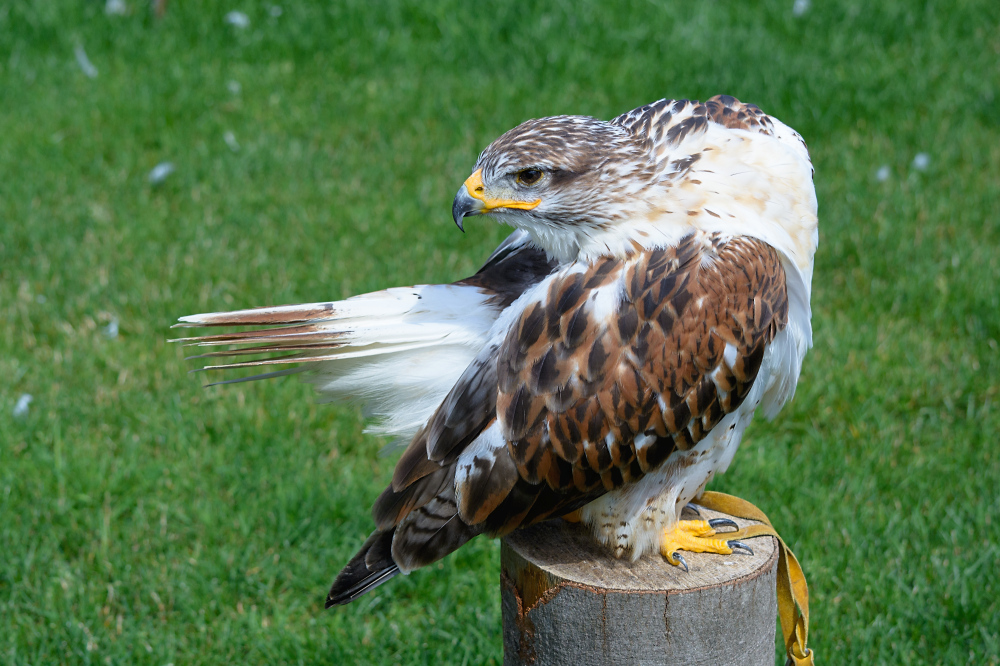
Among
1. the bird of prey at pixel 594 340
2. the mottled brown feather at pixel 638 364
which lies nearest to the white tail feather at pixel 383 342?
the bird of prey at pixel 594 340

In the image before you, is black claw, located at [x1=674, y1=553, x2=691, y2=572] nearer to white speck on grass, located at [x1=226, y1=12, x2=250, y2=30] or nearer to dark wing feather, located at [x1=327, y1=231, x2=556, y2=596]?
dark wing feather, located at [x1=327, y1=231, x2=556, y2=596]

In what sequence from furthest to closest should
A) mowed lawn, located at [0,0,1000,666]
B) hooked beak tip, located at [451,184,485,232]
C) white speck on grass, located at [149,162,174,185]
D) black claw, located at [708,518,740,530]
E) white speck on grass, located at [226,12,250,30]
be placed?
white speck on grass, located at [226,12,250,30]
white speck on grass, located at [149,162,174,185]
mowed lawn, located at [0,0,1000,666]
black claw, located at [708,518,740,530]
hooked beak tip, located at [451,184,485,232]

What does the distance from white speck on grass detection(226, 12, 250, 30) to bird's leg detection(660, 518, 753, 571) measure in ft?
20.5

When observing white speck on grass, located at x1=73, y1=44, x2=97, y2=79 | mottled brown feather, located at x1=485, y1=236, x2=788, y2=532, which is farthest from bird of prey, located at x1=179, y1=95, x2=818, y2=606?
white speck on grass, located at x1=73, y1=44, x2=97, y2=79

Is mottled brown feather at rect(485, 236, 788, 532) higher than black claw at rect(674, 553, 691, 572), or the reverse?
mottled brown feather at rect(485, 236, 788, 532)

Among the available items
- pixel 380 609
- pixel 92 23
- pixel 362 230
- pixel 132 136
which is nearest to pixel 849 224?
pixel 362 230

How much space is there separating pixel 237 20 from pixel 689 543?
633 cm

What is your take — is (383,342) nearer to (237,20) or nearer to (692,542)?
(692,542)

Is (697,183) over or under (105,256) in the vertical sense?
over

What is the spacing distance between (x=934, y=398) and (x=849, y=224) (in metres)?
1.58

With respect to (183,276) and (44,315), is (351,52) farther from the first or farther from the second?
(44,315)

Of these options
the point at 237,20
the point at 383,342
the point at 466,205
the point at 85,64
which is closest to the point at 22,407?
the point at 383,342

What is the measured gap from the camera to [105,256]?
5695mm

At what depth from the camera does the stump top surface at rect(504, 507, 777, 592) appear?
248 cm
